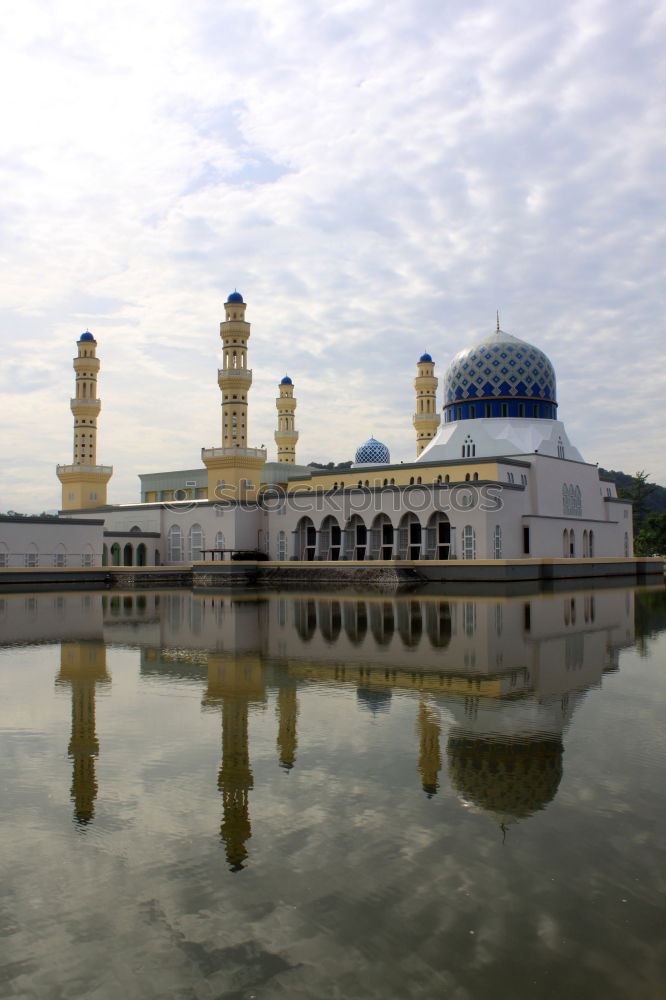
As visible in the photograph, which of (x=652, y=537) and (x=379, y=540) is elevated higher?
(x=652, y=537)

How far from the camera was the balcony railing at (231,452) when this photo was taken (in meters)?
38.8

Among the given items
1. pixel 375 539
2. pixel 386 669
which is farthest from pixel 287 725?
pixel 375 539

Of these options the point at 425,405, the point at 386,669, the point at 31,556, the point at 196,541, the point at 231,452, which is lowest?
the point at 386,669

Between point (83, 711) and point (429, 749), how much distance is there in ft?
11.0

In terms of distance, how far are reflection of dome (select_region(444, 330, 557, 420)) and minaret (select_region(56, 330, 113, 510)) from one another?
18.3 meters

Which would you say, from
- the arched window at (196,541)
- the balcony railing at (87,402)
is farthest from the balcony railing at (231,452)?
the balcony railing at (87,402)

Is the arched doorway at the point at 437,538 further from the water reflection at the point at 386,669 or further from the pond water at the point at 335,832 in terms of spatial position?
the pond water at the point at 335,832

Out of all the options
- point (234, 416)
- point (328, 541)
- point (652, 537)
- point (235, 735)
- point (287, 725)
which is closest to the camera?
point (235, 735)

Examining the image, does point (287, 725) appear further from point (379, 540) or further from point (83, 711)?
point (379, 540)

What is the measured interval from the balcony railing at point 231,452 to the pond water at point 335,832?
29.1 metres

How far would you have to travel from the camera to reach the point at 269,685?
28.7ft

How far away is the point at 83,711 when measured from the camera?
7.57 m

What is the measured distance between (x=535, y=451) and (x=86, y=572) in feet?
63.9

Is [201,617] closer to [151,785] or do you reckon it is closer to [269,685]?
[269,685]
